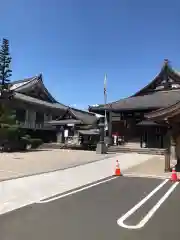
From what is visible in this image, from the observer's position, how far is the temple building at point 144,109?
31203mm

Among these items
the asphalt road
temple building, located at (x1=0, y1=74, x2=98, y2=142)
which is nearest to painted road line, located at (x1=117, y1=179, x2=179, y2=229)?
the asphalt road

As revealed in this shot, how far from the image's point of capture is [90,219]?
19.3 ft

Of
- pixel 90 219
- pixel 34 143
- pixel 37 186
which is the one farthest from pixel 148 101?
pixel 90 219

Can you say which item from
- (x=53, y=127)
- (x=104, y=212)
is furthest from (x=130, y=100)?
(x=104, y=212)

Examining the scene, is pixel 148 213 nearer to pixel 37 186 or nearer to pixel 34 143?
pixel 37 186

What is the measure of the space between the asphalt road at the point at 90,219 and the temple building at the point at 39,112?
31.0m

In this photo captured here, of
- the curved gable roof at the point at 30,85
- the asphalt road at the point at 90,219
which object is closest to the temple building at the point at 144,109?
the curved gable roof at the point at 30,85

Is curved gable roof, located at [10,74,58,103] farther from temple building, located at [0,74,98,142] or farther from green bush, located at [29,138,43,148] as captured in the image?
green bush, located at [29,138,43,148]

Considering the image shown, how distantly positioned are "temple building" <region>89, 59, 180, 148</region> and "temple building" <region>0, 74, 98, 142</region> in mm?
5808

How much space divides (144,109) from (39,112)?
19359mm

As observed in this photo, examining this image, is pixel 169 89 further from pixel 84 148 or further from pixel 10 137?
pixel 10 137

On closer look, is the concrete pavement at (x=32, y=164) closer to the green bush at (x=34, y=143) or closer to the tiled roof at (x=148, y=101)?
the green bush at (x=34, y=143)

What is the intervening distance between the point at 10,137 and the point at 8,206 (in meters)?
20.5

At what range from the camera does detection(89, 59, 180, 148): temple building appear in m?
31.2
